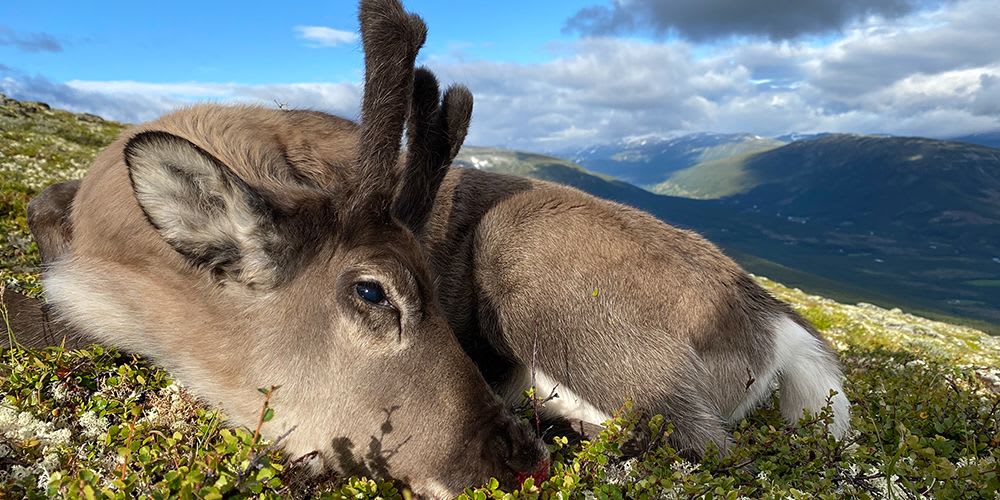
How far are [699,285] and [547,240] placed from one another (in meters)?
1.75

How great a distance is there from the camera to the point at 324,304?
4875 millimetres

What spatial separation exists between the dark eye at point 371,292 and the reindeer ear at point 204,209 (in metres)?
0.74

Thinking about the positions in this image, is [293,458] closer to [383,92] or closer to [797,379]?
[383,92]

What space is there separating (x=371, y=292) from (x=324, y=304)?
0.39m

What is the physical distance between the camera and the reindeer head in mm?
4598

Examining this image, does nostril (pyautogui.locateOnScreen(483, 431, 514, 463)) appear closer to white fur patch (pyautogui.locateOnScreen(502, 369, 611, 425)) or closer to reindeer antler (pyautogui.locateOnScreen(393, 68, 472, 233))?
white fur patch (pyautogui.locateOnScreen(502, 369, 611, 425))

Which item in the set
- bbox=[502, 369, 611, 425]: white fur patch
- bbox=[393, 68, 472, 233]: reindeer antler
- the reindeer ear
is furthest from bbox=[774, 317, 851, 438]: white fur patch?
the reindeer ear

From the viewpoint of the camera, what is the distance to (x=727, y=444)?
6281 mm

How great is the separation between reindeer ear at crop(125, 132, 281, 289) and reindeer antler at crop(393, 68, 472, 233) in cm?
151

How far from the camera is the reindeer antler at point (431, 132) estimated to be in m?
6.02

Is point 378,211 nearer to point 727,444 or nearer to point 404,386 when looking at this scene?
point 404,386

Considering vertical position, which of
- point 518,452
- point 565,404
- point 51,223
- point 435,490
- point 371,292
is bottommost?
point 565,404

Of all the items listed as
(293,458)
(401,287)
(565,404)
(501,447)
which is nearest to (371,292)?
(401,287)

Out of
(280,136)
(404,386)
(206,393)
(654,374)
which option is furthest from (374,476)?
(280,136)
